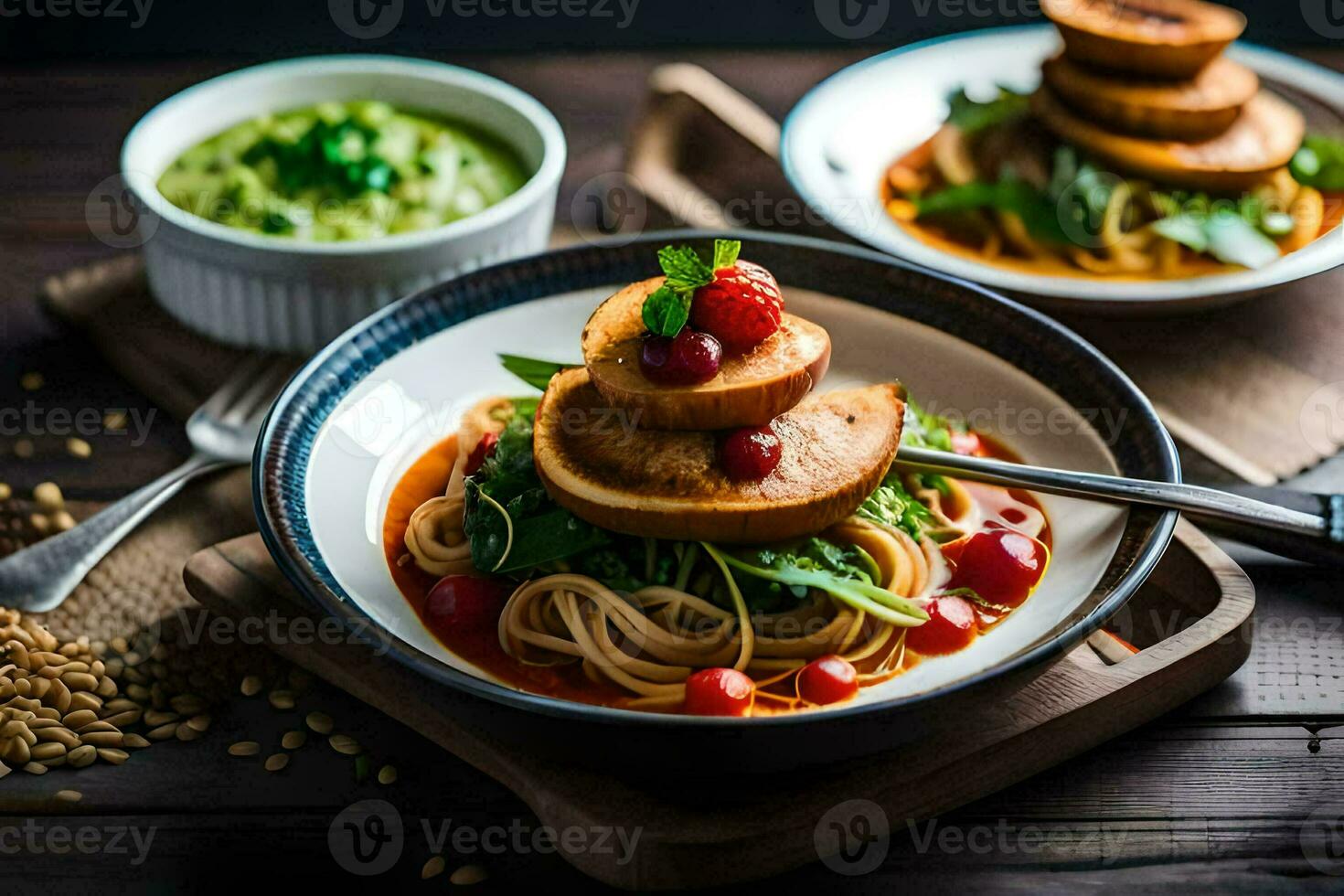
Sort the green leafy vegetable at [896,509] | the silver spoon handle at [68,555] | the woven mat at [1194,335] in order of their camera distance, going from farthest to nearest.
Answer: the woven mat at [1194,335] < the silver spoon handle at [68,555] < the green leafy vegetable at [896,509]

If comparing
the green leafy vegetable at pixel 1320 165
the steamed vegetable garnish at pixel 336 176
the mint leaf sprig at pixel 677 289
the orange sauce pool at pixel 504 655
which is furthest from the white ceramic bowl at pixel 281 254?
the green leafy vegetable at pixel 1320 165

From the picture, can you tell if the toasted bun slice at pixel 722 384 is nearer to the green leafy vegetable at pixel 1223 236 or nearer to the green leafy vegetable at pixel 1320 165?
the green leafy vegetable at pixel 1223 236

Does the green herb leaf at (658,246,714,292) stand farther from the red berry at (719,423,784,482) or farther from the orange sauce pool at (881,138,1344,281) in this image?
the orange sauce pool at (881,138,1344,281)

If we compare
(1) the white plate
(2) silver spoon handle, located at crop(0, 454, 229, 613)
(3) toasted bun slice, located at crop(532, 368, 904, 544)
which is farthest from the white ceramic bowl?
(3) toasted bun slice, located at crop(532, 368, 904, 544)

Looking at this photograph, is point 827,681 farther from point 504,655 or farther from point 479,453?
point 479,453

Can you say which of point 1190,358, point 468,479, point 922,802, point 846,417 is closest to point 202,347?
point 468,479

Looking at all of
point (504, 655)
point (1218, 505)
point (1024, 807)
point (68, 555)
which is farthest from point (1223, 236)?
point (68, 555)
